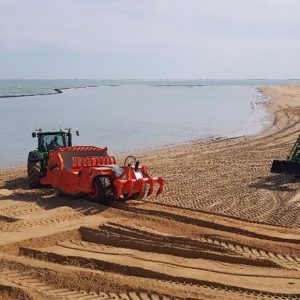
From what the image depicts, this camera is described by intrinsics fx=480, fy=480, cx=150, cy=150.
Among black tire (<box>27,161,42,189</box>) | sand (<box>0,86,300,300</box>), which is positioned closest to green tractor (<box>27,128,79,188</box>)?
black tire (<box>27,161,42,189</box>)

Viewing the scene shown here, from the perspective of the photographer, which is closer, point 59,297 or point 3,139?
point 59,297

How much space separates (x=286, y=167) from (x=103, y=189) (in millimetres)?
5888

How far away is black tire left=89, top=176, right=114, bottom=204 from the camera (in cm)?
1087

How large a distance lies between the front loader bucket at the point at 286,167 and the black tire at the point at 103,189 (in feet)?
17.9

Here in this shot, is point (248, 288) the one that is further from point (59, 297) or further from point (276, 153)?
point (276, 153)

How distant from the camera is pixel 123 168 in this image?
11.0 metres

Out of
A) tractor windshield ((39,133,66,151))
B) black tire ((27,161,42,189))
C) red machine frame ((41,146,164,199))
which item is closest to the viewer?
red machine frame ((41,146,164,199))

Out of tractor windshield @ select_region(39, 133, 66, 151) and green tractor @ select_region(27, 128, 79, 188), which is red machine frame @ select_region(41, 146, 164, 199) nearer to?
green tractor @ select_region(27, 128, 79, 188)

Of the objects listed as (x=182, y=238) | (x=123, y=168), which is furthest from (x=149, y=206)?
(x=182, y=238)

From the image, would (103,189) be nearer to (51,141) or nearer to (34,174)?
(34,174)

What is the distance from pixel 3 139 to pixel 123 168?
17.3m

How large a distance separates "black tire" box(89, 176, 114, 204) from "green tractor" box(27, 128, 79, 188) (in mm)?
2854

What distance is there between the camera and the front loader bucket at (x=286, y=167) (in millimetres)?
13711

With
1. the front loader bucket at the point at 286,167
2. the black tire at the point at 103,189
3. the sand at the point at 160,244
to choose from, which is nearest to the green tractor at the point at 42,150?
the sand at the point at 160,244
